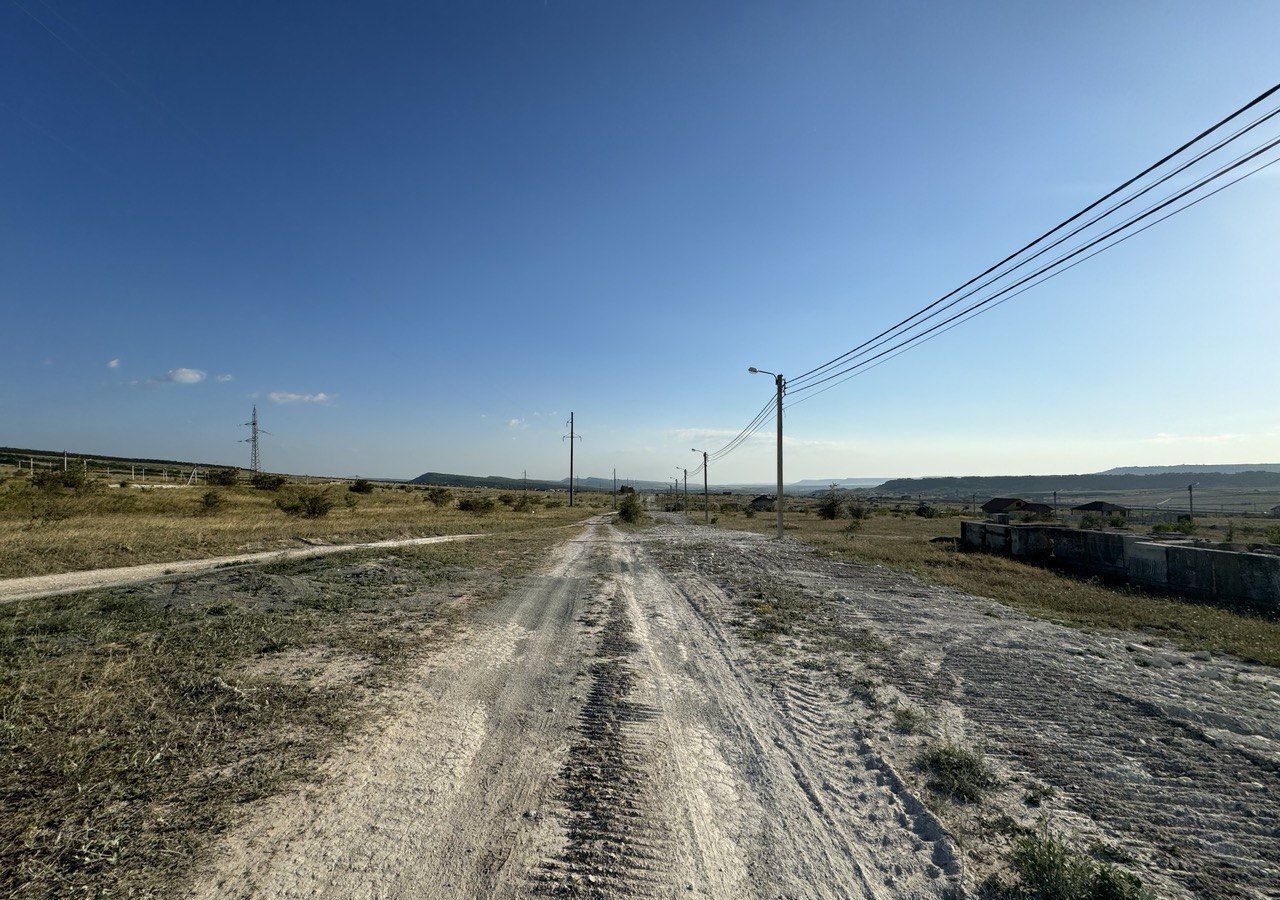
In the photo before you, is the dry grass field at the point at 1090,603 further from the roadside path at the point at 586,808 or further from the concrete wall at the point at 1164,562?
the roadside path at the point at 586,808

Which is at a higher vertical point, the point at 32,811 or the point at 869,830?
the point at 32,811

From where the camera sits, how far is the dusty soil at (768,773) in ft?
11.5

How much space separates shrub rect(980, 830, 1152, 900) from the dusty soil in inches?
8.3

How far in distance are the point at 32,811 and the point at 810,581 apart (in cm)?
1485

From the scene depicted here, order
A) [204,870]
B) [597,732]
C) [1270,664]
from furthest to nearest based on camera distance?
[1270,664], [597,732], [204,870]

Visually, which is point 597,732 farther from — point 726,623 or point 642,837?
point 726,623

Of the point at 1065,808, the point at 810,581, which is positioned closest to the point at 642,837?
the point at 1065,808

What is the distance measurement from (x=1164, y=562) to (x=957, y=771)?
13.7m

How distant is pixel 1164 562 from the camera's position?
43.4 feet

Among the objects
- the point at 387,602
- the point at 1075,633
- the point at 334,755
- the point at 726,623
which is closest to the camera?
the point at 334,755

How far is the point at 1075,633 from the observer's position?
9.48 metres

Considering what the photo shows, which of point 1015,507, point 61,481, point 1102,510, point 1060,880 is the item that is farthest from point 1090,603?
point 61,481

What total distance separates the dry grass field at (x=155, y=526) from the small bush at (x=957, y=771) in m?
22.3

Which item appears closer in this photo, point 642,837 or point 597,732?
point 642,837
